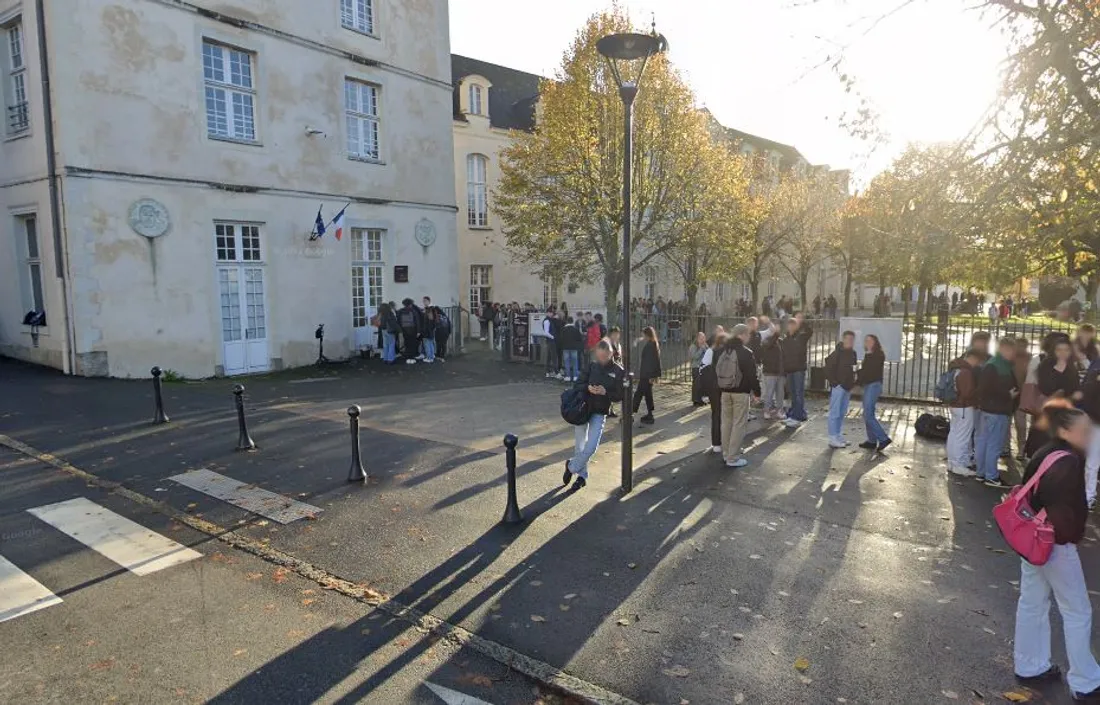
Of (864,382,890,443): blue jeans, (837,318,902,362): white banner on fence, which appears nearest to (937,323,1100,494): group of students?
(864,382,890,443): blue jeans

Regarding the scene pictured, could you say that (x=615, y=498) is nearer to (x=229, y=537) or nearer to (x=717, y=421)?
(x=717, y=421)

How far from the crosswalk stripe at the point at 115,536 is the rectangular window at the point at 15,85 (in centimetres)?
1258

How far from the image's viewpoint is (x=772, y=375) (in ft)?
40.0

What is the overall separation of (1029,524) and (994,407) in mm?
4961

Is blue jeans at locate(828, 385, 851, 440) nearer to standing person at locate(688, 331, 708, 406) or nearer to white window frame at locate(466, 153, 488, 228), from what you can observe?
standing person at locate(688, 331, 708, 406)

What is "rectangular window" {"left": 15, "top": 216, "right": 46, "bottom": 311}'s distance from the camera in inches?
629

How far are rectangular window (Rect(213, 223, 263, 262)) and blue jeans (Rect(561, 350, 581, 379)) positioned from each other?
8.60m

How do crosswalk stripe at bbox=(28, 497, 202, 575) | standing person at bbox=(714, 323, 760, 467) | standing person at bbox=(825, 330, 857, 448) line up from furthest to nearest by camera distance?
standing person at bbox=(825, 330, 857, 448) < standing person at bbox=(714, 323, 760, 467) < crosswalk stripe at bbox=(28, 497, 202, 575)

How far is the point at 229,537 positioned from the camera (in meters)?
6.51

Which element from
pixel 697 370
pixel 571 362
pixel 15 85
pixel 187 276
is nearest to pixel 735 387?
pixel 697 370

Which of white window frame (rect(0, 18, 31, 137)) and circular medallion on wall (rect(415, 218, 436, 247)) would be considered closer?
white window frame (rect(0, 18, 31, 137))

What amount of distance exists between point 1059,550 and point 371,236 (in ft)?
64.0

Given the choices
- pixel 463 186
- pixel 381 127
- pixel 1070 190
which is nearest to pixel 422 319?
pixel 381 127

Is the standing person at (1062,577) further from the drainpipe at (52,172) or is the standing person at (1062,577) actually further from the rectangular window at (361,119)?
the rectangular window at (361,119)
